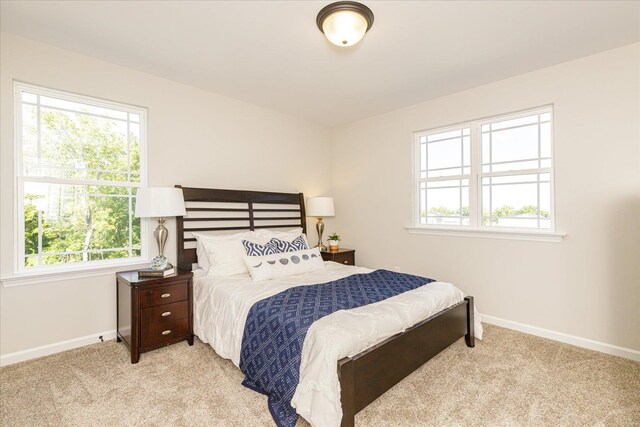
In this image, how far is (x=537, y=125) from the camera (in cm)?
317

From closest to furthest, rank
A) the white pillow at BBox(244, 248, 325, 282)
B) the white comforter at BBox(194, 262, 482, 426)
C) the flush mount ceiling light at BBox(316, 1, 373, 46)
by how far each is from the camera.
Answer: the white comforter at BBox(194, 262, 482, 426)
the flush mount ceiling light at BBox(316, 1, 373, 46)
the white pillow at BBox(244, 248, 325, 282)

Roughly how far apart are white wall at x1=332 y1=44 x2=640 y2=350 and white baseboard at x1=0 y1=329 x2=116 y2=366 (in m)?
3.55

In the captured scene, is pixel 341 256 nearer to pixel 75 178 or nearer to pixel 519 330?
pixel 519 330

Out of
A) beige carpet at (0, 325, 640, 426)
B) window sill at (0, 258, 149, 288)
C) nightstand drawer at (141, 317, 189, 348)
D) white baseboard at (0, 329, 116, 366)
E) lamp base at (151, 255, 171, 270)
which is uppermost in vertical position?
lamp base at (151, 255, 171, 270)

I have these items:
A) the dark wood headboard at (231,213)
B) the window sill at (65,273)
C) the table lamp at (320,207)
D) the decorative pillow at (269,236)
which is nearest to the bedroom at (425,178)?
the window sill at (65,273)

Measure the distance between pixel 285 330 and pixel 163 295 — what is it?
136cm

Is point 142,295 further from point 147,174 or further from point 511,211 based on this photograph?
point 511,211

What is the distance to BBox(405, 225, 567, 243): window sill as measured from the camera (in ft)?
9.86

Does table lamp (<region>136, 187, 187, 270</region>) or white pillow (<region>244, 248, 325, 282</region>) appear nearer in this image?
table lamp (<region>136, 187, 187, 270</region>)

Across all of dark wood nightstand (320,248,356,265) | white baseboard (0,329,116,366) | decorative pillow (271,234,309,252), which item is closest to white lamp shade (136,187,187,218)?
decorative pillow (271,234,309,252)

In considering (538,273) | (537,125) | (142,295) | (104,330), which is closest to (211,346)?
(142,295)

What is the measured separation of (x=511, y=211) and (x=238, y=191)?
10.2 feet

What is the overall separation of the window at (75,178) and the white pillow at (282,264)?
4.17 feet

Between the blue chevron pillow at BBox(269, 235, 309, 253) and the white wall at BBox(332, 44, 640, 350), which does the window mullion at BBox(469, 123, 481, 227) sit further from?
the blue chevron pillow at BBox(269, 235, 309, 253)
